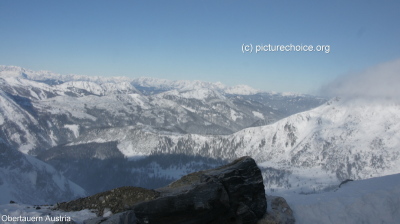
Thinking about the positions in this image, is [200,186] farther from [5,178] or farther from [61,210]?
[5,178]

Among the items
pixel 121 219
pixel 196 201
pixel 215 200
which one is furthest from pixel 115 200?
pixel 215 200

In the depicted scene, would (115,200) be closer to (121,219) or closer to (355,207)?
(121,219)

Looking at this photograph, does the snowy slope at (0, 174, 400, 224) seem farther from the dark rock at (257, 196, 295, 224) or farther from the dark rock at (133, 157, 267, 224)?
the dark rock at (133, 157, 267, 224)

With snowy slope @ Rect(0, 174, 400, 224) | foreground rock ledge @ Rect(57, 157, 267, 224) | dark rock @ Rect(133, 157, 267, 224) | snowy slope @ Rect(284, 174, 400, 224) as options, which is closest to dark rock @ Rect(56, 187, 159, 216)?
foreground rock ledge @ Rect(57, 157, 267, 224)

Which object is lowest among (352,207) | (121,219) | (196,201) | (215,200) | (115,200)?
(352,207)

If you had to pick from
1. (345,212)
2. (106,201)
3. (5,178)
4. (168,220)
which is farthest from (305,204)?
(5,178)

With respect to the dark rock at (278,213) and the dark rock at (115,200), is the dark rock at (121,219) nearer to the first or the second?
the dark rock at (115,200)

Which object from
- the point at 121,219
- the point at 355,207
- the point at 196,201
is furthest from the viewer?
the point at 355,207
